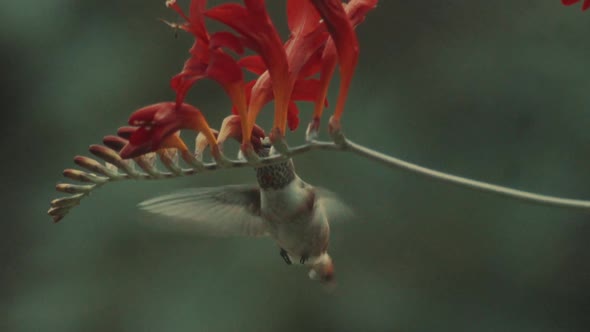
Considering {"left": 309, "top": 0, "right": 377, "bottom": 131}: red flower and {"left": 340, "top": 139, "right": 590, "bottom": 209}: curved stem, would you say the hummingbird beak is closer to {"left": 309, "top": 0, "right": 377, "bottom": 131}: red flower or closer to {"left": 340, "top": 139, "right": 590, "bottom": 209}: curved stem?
{"left": 309, "top": 0, "right": 377, "bottom": 131}: red flower

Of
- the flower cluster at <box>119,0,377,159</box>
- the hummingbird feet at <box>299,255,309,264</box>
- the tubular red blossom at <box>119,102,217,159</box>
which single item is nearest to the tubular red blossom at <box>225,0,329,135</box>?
the flower cluster at <box>119,0,377,159</box>

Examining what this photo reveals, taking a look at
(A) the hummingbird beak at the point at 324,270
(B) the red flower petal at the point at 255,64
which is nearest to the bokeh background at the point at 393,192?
(A) the hummingbird beak at the point at 324,270

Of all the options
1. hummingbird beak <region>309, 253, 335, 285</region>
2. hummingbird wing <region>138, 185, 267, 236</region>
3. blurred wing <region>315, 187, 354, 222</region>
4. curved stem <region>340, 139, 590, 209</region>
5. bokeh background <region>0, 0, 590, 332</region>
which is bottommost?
bokeh background <region>0, 0, 590, 332</region>

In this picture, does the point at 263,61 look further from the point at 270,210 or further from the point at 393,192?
the point at 393,192

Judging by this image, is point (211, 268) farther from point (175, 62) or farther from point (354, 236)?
point (175, 62)

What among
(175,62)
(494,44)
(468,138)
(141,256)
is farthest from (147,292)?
(494,44)

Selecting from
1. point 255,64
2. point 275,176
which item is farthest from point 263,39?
point 275,176

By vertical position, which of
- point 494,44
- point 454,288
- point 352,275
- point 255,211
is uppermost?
point 255,211
